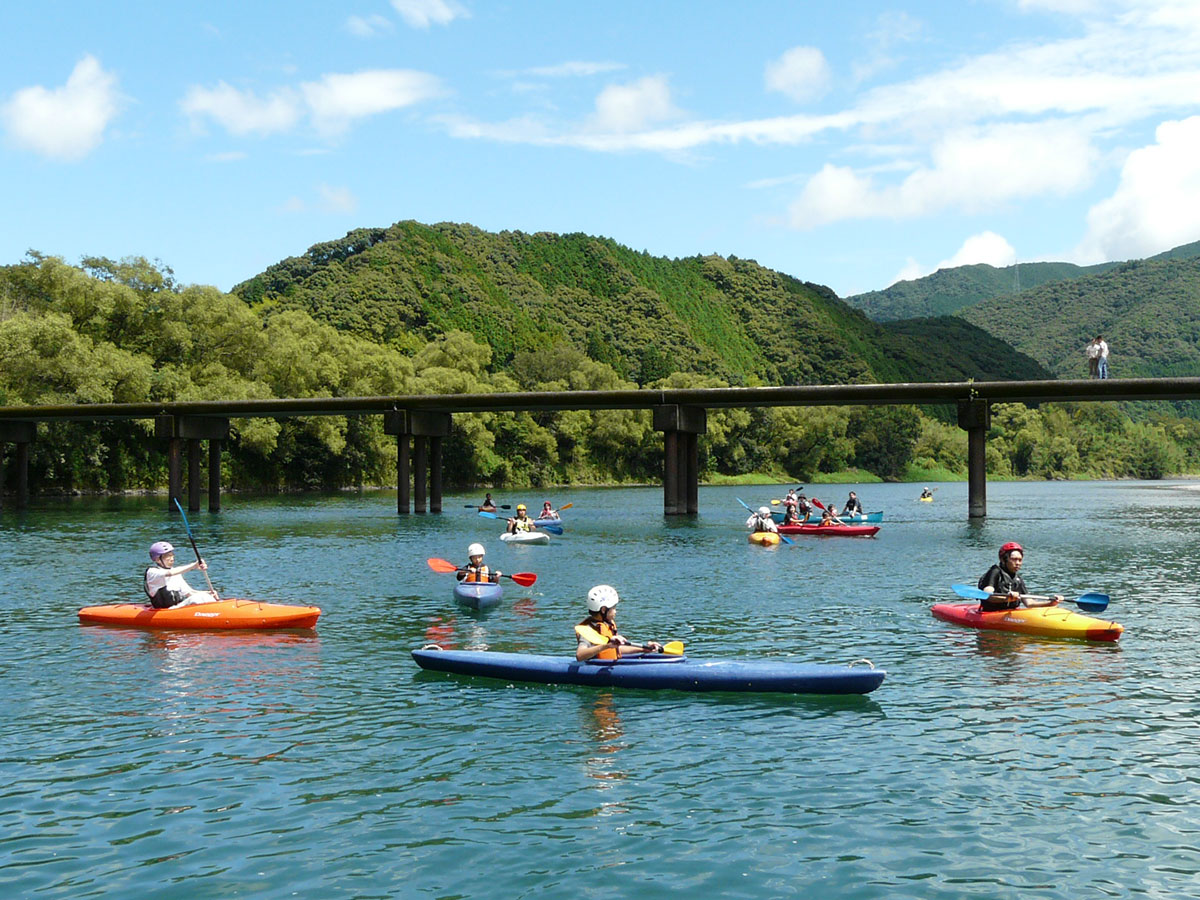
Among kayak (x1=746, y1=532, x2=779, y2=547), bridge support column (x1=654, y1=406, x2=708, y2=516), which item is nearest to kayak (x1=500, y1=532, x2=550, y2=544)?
kayak (x1=746, y1=532, x2=779, y2=547)

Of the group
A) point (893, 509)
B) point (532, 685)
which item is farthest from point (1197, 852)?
point (893, 509)

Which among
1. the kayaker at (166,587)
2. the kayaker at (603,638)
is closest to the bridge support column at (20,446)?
the kayaker at (166,587)

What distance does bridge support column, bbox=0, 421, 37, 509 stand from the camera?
2520 inches

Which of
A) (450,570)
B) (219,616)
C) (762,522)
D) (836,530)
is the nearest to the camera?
(219,616)

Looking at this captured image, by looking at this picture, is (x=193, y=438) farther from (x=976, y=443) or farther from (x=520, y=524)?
(x=976, y=443)

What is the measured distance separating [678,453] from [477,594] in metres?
33.0

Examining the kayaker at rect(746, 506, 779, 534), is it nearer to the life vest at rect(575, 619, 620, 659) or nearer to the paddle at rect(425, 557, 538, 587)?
the paddle at rect(425, 557, 538, 587)

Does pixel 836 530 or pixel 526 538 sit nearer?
pixel 526 538

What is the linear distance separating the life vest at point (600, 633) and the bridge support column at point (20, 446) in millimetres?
58309

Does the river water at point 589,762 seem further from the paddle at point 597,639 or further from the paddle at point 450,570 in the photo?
the paddle at point 450,570

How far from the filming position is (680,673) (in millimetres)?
14836

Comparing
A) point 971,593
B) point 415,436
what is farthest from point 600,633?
point 415,436

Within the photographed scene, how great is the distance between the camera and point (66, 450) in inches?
2985

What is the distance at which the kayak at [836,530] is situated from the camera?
44.4m
